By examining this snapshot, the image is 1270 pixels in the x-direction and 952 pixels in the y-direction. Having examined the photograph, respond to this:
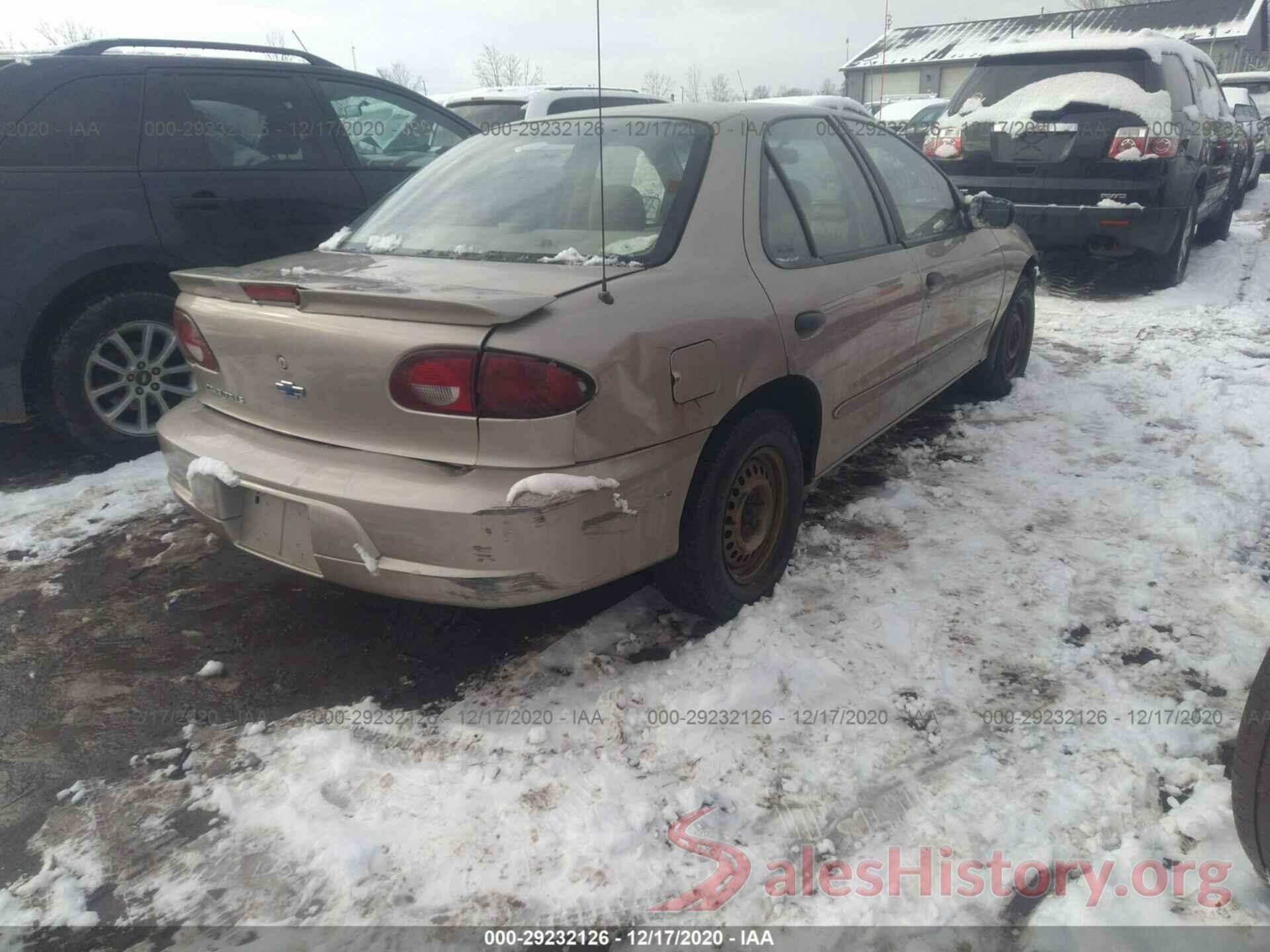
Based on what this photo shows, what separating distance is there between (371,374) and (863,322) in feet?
6.10

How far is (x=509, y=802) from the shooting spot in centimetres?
215

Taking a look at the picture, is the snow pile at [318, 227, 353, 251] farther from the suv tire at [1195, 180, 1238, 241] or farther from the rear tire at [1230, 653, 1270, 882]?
the suv tire at [1195, 180, 1238, 241]

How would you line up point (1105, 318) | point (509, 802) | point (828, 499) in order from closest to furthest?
point (509, 802) < point (828, 499) < point (1105, 318)

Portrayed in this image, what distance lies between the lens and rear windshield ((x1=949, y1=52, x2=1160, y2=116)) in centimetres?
703

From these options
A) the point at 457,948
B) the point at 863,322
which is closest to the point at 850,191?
the point at 863,322

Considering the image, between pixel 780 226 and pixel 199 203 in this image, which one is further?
pixel 199 203

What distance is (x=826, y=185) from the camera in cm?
329

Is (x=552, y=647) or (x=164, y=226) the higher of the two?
(x=164, y=226)

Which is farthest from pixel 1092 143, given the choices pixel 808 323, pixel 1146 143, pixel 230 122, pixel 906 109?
pixel 906 109

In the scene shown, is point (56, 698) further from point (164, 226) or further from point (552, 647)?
point (164, 226)

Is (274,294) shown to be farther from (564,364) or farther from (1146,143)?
(1146,143)

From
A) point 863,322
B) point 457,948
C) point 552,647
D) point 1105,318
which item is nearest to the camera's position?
point 457,948

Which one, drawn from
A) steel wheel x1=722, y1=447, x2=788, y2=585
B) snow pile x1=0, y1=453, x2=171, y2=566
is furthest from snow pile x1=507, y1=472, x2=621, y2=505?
snow pile x1=0, y1=453, x2=171, y2=566

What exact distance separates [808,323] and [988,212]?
7.12ft
